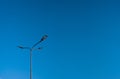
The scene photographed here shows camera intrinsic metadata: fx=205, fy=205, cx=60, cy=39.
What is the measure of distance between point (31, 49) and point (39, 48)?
1345mm

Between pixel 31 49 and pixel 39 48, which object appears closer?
pixel 31 49

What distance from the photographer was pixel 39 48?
Answer: 19.7 metres

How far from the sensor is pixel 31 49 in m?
18.5
